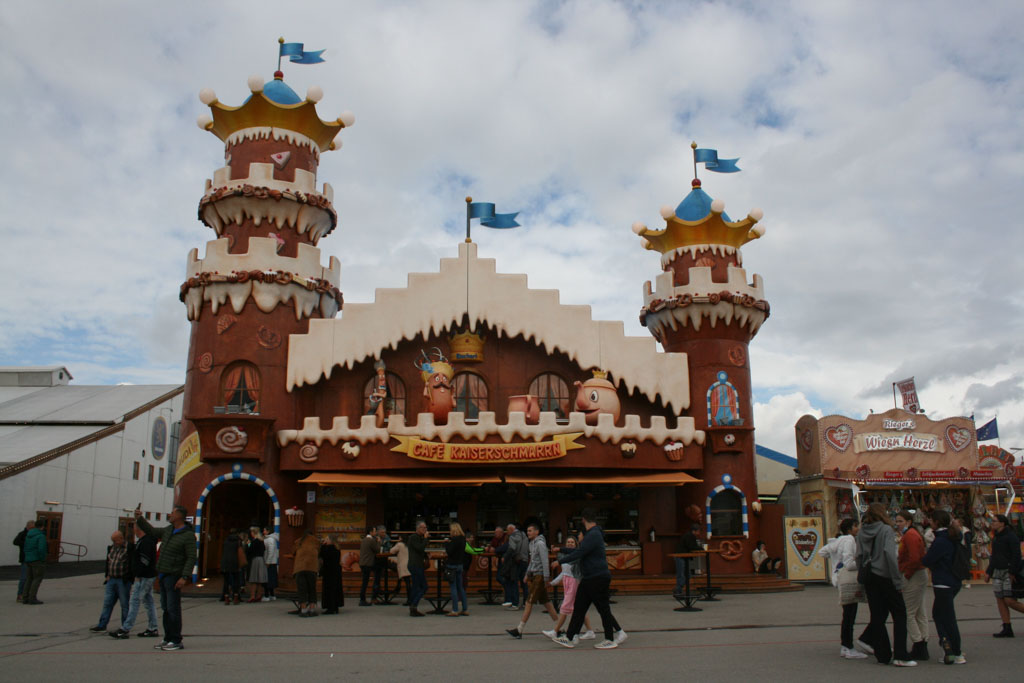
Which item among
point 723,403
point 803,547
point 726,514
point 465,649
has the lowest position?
point 465,649

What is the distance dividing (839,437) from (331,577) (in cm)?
1747

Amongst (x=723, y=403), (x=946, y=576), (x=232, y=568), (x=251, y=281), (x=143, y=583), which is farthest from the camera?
(x=723, y=403)

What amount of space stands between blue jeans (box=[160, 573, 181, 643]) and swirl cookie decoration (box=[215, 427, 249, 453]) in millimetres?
11748

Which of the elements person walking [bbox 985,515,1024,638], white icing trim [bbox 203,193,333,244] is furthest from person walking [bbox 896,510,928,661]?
white icing trim [bbox 203,193,333,244]

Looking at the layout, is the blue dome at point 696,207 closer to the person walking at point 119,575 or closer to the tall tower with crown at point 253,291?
the tall tower with crown at point 253,291

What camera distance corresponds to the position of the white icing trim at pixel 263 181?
25359 mm

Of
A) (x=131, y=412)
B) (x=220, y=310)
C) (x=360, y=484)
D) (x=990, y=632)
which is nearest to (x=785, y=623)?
(x=990, y=632)

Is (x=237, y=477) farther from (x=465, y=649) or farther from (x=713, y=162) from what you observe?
(x=713, y=162)

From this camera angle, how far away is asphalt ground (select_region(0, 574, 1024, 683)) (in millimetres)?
9852

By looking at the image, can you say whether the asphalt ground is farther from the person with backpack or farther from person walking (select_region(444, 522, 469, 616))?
person walking (select_region(444, 522, 469, 616))

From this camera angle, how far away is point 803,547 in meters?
24.9

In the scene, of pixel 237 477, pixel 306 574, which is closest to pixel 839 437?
pixel 306 574

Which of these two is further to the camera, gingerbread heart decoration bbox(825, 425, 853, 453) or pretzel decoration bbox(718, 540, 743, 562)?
gingerbread heart decoration bbox(825, 425, 853, 453)

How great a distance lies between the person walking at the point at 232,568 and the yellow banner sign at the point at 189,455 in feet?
14.7
